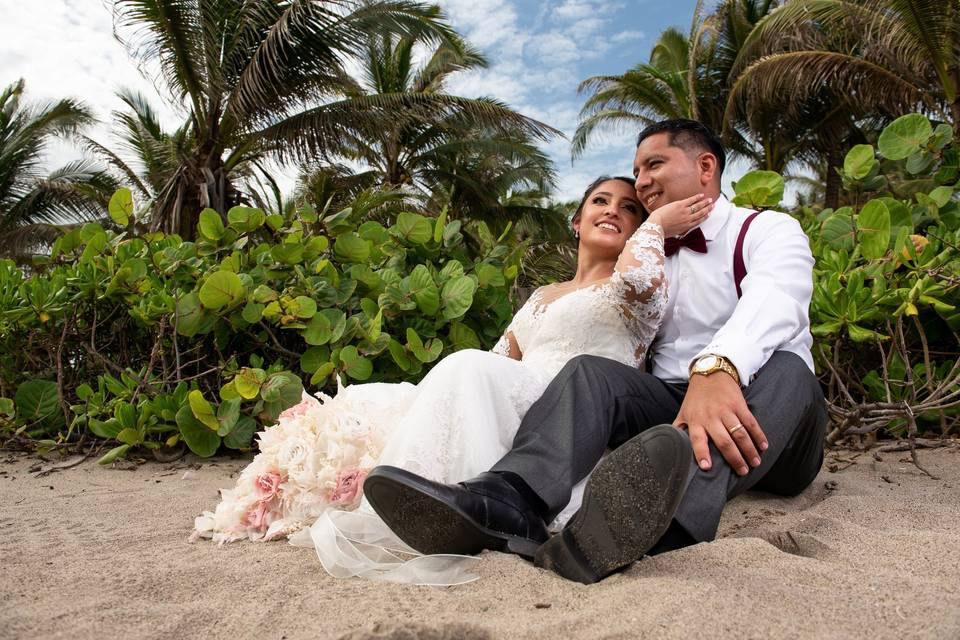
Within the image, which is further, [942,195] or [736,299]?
[942,195]

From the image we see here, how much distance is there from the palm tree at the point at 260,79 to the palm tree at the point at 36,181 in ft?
23.6

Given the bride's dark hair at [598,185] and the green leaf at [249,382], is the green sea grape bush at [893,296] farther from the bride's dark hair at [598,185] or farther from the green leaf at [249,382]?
the green leaf at [249,382]

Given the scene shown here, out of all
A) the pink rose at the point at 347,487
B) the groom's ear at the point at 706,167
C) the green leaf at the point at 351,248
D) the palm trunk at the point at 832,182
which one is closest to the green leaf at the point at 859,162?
the groom's ear at the point at 706,167

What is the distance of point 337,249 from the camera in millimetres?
3078

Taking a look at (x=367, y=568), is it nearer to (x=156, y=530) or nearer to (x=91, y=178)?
(x=156, y=530)

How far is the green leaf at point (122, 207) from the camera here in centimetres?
285

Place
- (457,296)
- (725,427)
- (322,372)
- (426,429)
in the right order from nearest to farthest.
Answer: (725,427)
(426,429)
(322,372)
(457,296)

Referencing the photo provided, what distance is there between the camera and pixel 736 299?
1.96 m

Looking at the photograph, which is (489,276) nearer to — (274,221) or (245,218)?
(274,221)

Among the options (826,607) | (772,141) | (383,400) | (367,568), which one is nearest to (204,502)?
(383,400)

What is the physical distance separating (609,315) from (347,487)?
0.98 metres

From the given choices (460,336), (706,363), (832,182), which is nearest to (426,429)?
(706,363)

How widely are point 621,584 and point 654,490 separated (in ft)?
0.66

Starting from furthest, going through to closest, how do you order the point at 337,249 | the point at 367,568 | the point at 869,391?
1. the point at 337,249
2. the point at 869,391
3. the point at 367,568
